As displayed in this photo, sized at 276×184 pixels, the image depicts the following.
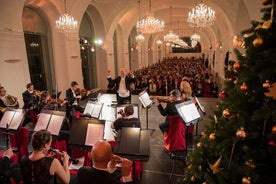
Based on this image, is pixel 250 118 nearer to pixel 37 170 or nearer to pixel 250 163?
pixel 250 163

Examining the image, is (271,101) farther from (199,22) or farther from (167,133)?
(199,22)

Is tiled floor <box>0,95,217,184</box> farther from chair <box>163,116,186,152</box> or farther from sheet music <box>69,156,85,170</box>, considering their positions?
sheet music <box>69,156,85,170</box>

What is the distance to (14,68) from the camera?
7.24 meters

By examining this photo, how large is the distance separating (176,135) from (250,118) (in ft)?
11.4

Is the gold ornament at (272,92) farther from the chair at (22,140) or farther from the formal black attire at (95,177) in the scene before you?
the chair at (22,140)

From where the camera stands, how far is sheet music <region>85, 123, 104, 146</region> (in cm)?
372

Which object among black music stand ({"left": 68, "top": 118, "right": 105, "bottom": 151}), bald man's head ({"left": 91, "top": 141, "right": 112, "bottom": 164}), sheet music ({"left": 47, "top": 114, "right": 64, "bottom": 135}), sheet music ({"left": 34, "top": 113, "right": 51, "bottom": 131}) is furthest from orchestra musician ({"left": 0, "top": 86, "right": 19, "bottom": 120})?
bald man's head ({"left": 91, "top": 141, "right": 112, "bottom": 164})

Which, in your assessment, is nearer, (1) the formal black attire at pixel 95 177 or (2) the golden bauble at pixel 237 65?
(2) the golden bauble at pixel 237 65

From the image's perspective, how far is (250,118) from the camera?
5.52ft

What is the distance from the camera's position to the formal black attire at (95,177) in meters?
2.14

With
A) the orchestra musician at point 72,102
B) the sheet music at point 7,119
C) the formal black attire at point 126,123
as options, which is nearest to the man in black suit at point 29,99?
the orchestra musician at point 72,102

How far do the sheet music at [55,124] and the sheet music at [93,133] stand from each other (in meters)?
0.72

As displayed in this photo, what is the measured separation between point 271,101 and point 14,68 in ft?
25.3

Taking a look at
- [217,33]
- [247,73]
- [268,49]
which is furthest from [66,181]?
[217,33]
